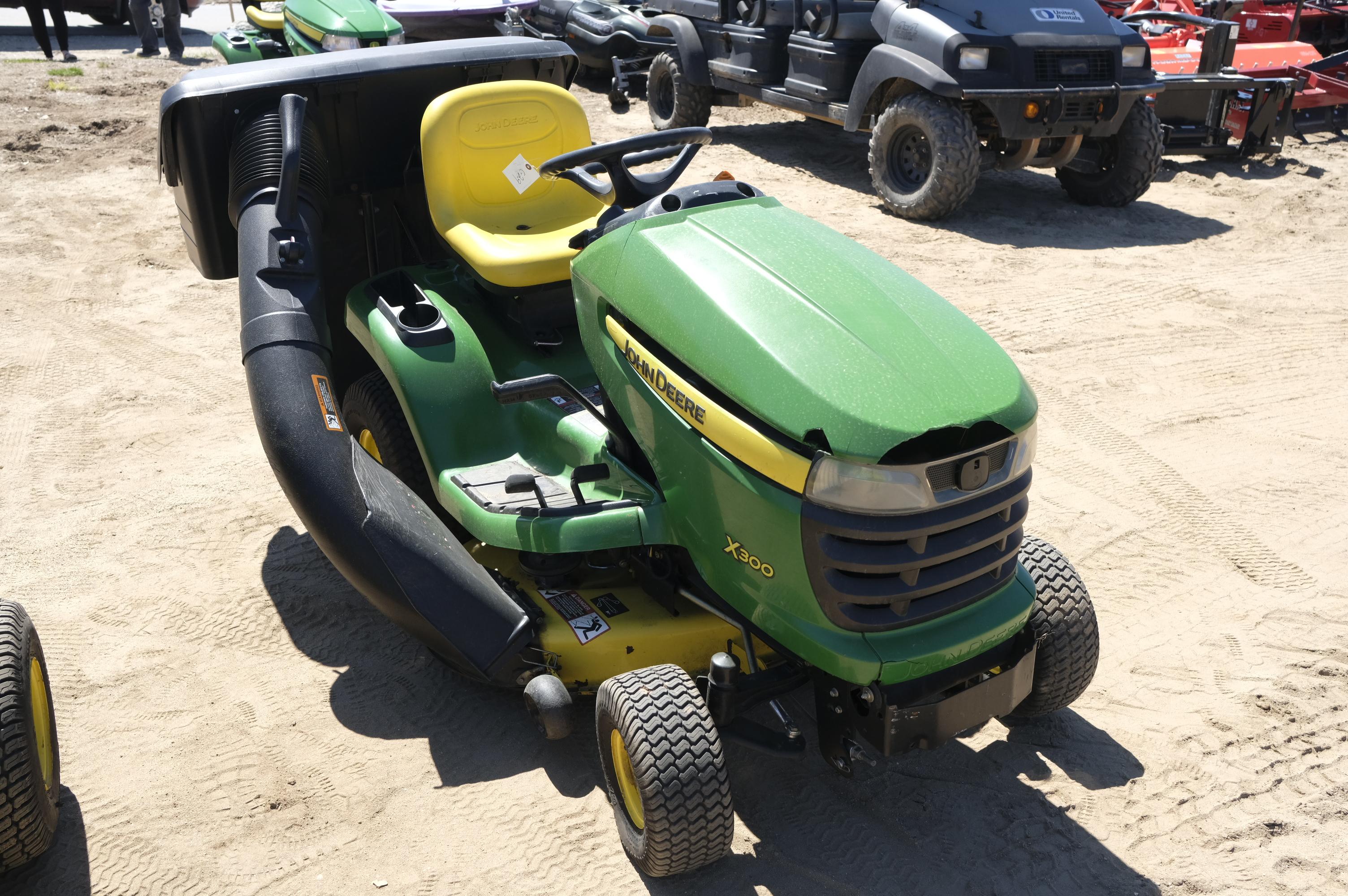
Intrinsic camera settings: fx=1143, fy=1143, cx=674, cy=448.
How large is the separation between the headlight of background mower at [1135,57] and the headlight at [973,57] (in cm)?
113


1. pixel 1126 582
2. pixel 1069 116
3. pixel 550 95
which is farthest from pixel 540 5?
pixel 1126 582

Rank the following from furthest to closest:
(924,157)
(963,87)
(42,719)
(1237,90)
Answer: (1237,90) < (924,157) < (963,87) < (42,719)

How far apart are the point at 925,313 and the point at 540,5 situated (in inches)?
446

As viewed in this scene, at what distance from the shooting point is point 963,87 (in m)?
7.78

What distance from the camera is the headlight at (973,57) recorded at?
25.5ft

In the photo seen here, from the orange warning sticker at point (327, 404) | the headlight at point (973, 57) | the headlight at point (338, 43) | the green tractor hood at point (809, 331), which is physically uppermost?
the headlight at point (338, 43)

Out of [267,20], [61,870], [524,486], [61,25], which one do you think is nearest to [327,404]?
[524,486]

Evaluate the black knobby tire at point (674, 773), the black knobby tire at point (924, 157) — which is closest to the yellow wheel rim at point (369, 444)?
the black knobby tire at point (674, 773)

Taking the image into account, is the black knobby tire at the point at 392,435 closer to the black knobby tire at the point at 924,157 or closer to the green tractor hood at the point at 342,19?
the green tractor hood at the point at 342,19

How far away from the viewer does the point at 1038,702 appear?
3.25 meters

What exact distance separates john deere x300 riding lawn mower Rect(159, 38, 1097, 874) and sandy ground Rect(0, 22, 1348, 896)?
0.28 metres

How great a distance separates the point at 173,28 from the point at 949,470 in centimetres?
1393

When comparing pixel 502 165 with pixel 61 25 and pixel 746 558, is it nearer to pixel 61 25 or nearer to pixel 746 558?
pixel 746 558

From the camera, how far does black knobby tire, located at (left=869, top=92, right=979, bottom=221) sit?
791 centimetres
